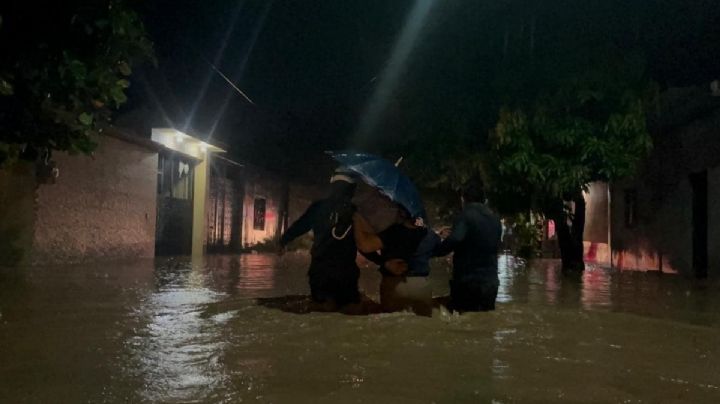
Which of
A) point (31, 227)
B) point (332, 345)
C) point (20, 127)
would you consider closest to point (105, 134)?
point (31, 227)

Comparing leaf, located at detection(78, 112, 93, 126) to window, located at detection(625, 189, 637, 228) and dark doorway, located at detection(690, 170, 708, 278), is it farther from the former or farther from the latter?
window, located at detection(625, 189, 637, 228)

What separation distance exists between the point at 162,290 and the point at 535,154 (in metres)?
7.03

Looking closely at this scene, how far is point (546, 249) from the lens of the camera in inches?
1163

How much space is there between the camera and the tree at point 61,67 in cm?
617

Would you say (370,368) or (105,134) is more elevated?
(105,134)

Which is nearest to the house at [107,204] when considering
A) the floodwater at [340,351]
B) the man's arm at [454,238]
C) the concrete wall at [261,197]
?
the floodwater at [340,351]

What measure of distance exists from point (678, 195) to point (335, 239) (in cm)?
1083

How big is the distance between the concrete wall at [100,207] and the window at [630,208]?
1288 cm

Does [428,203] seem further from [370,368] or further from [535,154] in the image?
[370,368]

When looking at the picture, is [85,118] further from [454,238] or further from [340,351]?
[454,238]

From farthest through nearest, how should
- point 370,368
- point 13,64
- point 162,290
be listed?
point 162,290, point 13,64, point 370,368

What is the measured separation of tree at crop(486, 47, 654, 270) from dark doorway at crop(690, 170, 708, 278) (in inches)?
94.3

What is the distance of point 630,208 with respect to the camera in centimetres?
1778

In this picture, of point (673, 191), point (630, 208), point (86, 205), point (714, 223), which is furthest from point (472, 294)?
point (630, 208)
